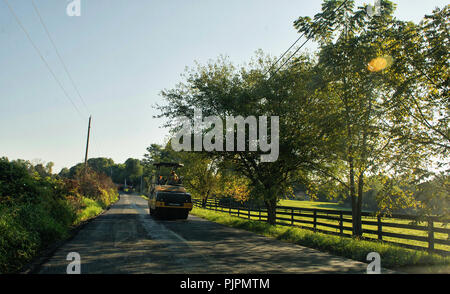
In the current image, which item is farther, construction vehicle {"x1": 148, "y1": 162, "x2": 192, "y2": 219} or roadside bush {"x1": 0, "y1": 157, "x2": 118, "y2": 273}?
construction vehicle {"x1": 148, "y1": 162, "x2": 192, "y2": 219}

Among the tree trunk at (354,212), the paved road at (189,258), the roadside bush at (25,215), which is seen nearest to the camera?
the paved road at (189,258)

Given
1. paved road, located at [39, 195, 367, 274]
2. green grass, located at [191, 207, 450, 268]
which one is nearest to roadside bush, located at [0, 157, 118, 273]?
paved road, located at [39, 195, 367, 274]

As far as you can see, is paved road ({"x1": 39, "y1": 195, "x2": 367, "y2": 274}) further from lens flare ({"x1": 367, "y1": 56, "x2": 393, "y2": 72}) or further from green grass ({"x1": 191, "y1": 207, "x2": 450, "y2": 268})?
lens flare ({"x1": 367, "y1": 56, "x2": 393, "y2": 72})

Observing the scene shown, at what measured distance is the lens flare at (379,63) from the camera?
10297 millimetres

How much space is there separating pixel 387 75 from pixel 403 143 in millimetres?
2262

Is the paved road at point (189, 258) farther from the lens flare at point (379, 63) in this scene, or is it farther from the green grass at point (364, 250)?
the lens flare at point (379, 63)

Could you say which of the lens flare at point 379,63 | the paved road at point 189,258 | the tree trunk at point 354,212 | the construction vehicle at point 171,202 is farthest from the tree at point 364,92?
the construction vehicle at point 171,202

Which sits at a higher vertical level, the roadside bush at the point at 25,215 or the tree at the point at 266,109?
the tree at the point at 266,109

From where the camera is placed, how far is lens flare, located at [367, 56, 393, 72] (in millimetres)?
10297

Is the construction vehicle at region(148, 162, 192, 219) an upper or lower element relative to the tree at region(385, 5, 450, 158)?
lower

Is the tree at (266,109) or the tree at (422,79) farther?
the tree at (266,109)

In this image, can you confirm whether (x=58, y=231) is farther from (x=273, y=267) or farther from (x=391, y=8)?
(x=391, y=8)
